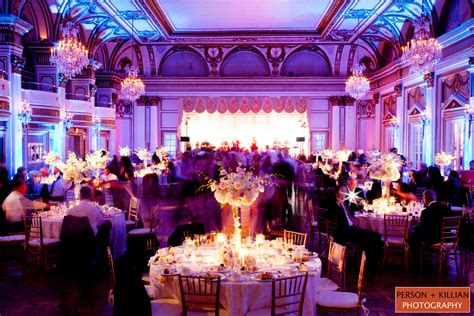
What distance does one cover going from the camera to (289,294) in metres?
4.08

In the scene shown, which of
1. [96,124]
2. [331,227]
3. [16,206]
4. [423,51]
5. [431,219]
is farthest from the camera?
[96,124]

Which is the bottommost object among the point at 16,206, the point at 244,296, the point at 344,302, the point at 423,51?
the point at 344,302

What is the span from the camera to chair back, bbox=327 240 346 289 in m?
4.67

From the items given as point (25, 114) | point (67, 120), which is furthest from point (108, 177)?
point (67, 120)

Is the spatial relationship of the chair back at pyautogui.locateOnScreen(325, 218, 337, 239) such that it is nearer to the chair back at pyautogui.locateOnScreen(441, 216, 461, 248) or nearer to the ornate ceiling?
the chair back at pyautogui.locateOnScreen(441, 216, 461, 248)

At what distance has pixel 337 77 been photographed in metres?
21.0

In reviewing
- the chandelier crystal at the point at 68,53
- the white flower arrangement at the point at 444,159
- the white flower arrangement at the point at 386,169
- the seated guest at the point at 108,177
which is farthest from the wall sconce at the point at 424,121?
the chandelier crystal at the point at 68,53

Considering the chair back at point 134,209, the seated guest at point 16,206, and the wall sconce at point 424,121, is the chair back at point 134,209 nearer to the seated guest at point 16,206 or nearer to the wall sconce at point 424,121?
the seated guest at point 16,206

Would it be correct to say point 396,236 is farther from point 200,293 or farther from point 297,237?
point 200,293

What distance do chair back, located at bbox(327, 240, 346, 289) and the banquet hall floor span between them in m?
0.66

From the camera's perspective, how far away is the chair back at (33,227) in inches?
277

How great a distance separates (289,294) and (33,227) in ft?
15.4

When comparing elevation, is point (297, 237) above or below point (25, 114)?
below

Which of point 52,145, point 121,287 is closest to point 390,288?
point 121,287
